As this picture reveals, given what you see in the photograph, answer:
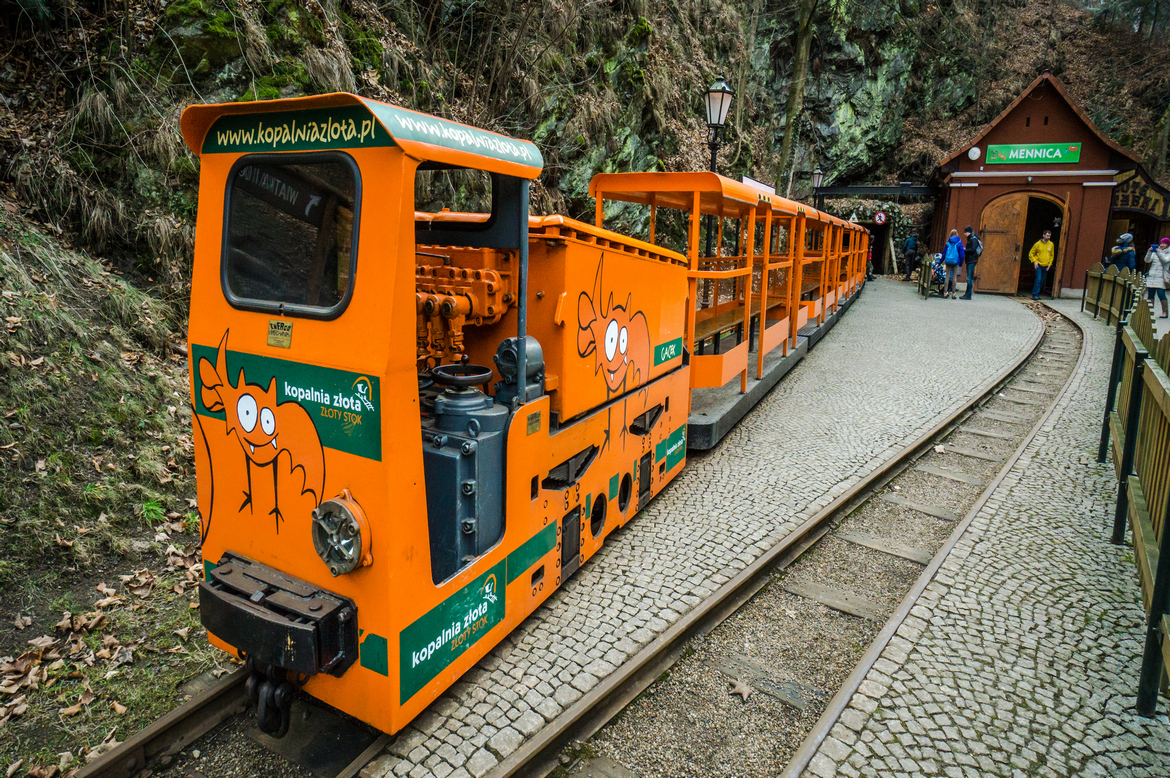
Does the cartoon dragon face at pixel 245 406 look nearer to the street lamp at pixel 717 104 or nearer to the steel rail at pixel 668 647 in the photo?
the steel rail at pixel 668 647

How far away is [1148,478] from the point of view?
170 inches

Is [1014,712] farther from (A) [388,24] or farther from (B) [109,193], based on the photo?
(A) [388,24]

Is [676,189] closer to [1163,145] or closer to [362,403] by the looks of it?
[362,403]

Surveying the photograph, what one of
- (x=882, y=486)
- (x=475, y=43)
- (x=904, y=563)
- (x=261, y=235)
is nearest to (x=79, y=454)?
(x=261, y=235)

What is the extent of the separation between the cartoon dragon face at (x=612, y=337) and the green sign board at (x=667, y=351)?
274mm

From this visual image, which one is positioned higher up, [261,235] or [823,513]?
[261,235]

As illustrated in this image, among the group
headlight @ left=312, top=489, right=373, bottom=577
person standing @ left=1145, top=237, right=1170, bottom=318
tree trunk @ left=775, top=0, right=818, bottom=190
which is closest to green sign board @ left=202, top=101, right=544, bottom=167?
headlight @ left=312, top=489, right=373, bottom=577

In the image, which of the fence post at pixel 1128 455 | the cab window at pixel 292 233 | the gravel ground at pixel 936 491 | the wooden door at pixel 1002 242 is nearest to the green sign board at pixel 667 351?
the gravel ground at pixel 936 491

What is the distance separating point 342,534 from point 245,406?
0.80m

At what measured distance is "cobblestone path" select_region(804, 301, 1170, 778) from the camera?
3041 millimetres

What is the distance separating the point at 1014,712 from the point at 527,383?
9.61ft

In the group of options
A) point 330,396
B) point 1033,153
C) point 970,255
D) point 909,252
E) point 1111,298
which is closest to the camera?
point 330,396

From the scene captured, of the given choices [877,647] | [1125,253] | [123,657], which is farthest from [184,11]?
[1125,253]

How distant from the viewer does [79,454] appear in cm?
479
